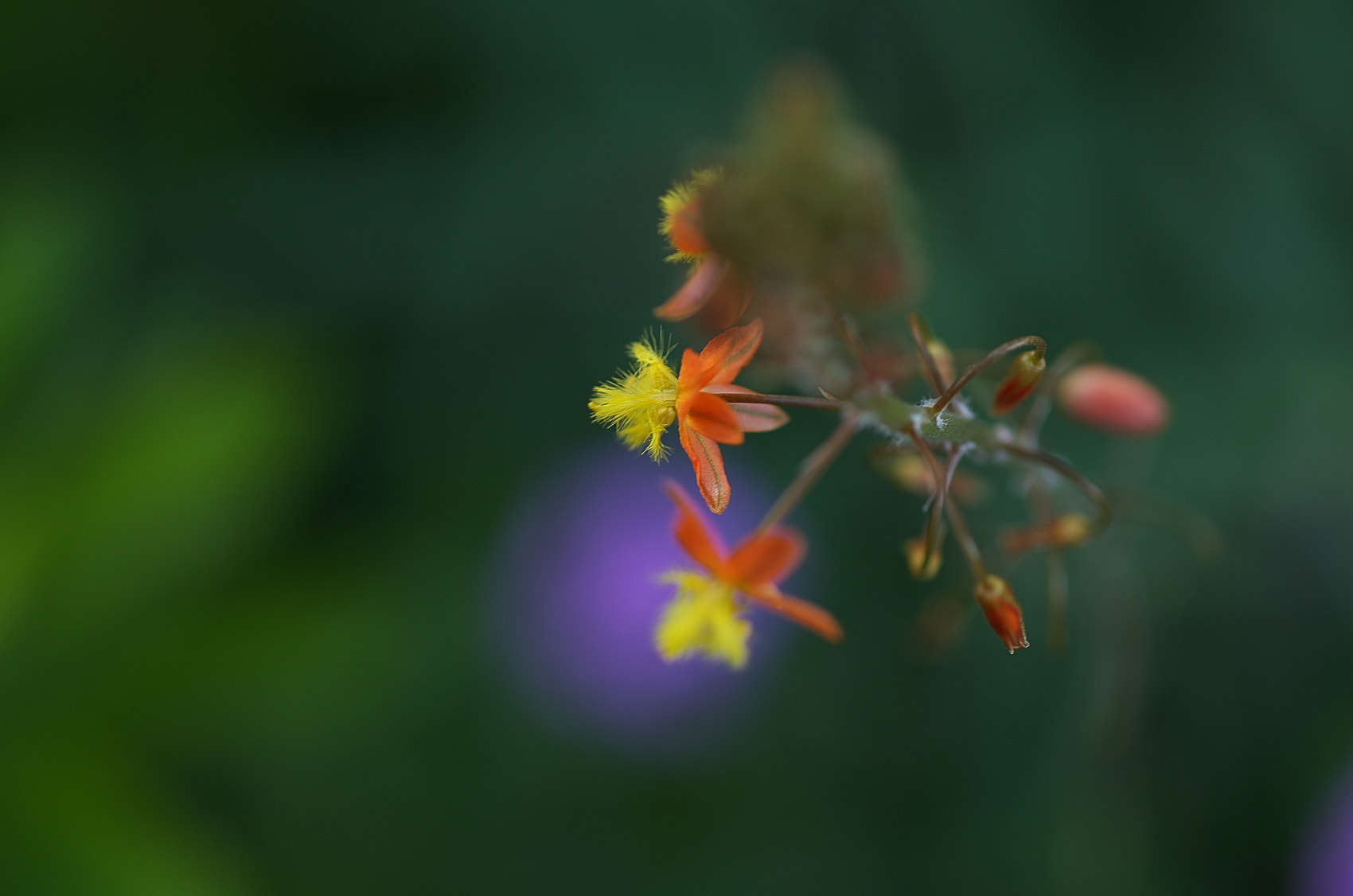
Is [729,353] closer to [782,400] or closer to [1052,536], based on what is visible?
[782,400]

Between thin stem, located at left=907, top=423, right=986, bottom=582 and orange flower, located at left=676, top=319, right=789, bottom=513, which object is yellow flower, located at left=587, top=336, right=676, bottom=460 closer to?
orange flower, located at left=676, top=319, right=789, bottom=513

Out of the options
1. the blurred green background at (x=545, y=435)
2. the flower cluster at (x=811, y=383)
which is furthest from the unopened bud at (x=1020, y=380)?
the blurred green background at (x=545, y=435)

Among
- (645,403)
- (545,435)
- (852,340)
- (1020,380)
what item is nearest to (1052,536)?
(1020,380)

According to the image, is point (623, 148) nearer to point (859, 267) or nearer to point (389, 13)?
point (389, 13)

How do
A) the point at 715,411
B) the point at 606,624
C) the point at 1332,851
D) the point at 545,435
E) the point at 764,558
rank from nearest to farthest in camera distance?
the point at 715,411
the point at 764,558
the point at 1332,851
the point at 606,624
the point at 545,435

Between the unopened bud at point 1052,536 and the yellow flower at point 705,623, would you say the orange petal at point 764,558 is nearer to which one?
the yellow flower at point 705,623

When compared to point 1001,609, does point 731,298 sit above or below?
above

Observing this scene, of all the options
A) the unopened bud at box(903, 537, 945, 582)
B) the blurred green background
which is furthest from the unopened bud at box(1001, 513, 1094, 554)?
Result: the blurred green background
